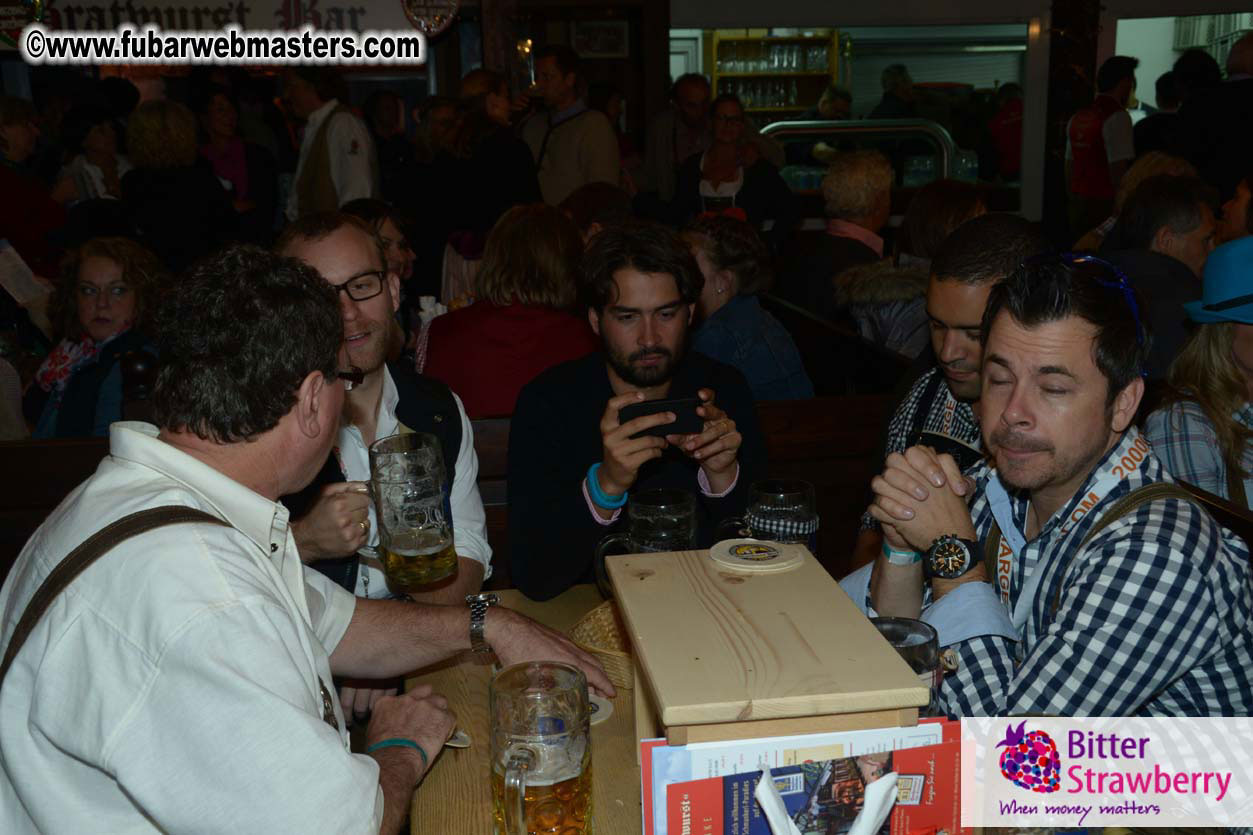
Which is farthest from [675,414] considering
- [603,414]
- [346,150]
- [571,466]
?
[346,150]

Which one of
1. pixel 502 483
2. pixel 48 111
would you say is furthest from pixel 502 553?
pixel 48 111

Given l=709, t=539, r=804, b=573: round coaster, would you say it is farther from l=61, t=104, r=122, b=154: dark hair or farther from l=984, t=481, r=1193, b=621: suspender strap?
l=61, t=104, r=122, b=154: dark hair

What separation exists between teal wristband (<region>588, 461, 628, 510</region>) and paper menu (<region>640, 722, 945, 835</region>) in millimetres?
1203

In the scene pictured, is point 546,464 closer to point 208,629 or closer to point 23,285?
point 208,629

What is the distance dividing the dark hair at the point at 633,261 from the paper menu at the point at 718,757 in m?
1.57

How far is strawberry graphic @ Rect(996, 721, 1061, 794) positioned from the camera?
1.17m

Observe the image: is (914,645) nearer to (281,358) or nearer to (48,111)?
(281,358)

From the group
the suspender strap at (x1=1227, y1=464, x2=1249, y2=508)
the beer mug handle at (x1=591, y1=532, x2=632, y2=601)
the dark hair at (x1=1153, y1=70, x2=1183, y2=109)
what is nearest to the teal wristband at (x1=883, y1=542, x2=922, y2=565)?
the beer mug handle at (x1=591, y1=532, x2=632, y2=601)

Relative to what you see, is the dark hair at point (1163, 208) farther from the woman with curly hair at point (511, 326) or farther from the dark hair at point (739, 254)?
the woman with curly hair at point (511, 326)

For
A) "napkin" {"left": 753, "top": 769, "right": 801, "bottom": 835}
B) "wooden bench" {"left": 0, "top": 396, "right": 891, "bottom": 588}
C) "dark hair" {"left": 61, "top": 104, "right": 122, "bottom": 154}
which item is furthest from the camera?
"dark hair" {"left": 61, "top": 104, "right": 122, "bottom": 154}

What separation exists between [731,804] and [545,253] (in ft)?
8.70

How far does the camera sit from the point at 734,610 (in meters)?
1.26

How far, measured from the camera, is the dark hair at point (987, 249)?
219cm

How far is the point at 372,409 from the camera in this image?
7.93 feet
